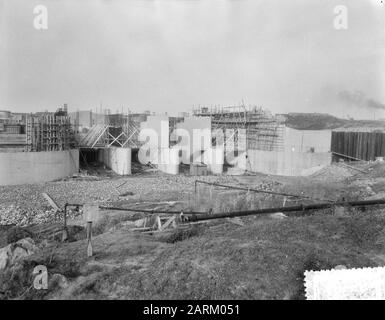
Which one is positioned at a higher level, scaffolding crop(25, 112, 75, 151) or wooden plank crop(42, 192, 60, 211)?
scaffolding crop(25, 112, 75, 151)

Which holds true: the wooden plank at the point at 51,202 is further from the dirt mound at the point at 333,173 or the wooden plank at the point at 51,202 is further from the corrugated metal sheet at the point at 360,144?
the corrugated metal sheet at the point at 360,144

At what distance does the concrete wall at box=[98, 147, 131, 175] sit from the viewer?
26.3m

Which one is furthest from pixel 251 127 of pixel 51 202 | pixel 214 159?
pixel 51 202

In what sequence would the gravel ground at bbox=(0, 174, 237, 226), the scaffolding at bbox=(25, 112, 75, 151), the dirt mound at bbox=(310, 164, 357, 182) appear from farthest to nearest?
1. the scaffolding at bbox=(25, 112, 75, 151)
2. the dirt mound at bbox=(310, 164, 357, 182)
3. the gravel ground at bbox=(0, 174, 237, 226)

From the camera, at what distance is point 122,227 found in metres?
10.4

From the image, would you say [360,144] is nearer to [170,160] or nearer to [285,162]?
[285,162]

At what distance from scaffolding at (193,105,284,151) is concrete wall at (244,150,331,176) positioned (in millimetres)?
1444

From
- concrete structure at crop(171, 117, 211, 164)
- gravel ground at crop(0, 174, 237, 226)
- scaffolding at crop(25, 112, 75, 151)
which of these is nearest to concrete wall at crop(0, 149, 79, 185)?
gravel ground at crop(0, 174, 237, 226)

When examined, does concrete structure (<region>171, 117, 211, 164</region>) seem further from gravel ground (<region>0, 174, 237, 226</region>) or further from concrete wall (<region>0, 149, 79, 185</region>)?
concrete wall (<region>0, 149, 79, 185</region>)

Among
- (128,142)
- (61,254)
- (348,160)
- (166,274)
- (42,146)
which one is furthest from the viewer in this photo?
(128,142)

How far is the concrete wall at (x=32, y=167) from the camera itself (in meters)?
19.0
